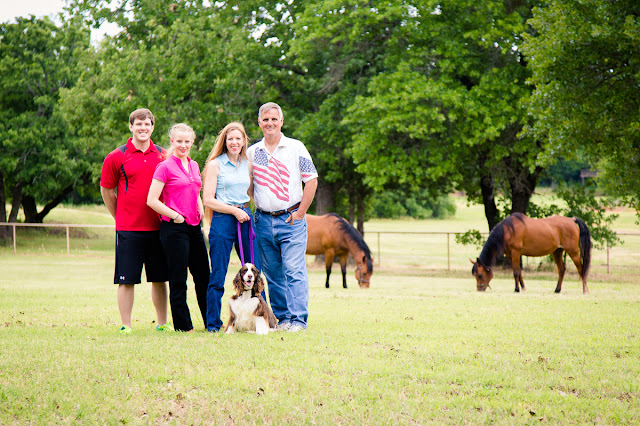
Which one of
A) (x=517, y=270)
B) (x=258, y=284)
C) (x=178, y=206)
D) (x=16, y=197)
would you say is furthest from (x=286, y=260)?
(x=16, y=197)

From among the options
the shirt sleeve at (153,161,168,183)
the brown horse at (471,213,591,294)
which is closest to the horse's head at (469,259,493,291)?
the brown horse at (471,213,591,294)

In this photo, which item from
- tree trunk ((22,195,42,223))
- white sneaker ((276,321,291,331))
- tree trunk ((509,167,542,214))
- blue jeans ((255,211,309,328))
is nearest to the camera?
blue jeans ((255,211,309,328))

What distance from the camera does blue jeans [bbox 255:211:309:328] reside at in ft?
24.2

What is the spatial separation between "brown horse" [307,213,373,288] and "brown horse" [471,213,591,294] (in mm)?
2798

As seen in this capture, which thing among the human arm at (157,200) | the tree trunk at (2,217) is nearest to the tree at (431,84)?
the human arm at (157,200)

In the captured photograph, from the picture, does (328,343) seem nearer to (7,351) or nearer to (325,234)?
(7,351)

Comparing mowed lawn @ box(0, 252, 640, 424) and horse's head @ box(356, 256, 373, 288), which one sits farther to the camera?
horse's head @ box(356, 256, 373, 288)

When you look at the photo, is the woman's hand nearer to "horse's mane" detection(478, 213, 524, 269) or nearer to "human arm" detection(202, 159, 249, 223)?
"human arm" detection(202, 159, 249, 223)

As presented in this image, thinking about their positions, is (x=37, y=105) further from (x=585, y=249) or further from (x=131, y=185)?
(x=131, y=185)

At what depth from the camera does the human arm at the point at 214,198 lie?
6996 mm

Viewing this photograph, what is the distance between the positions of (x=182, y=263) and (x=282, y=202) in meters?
1.23

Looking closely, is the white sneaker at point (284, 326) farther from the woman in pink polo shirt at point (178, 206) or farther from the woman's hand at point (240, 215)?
the woman's hand at point (240, 215)

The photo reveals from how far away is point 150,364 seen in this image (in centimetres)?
564

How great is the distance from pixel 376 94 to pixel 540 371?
625 inches
